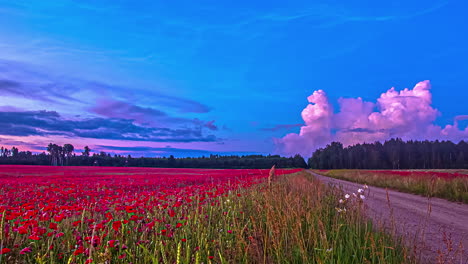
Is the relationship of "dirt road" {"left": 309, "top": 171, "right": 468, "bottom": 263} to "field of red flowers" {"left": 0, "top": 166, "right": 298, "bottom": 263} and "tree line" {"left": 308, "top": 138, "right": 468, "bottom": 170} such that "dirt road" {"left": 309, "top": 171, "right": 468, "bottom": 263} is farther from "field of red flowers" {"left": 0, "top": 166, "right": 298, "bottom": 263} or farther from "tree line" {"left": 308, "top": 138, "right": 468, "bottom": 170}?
"tree line" {"left": 308, "top": 138, "right": 468, "bottom": 170}

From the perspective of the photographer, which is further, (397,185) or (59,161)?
(59,161)

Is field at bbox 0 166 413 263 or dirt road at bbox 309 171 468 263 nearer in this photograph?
field at bbox 0 166 413 263

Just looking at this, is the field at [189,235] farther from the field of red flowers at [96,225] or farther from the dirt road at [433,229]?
the dirt road at [433,229]

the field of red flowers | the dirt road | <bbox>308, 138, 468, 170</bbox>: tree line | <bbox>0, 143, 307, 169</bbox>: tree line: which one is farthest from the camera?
<bbox>308, 138, 468, 170</bbox>: tree line

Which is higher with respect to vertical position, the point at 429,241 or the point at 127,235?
the point at 127,235

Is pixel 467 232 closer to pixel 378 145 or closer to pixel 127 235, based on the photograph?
pixel 127 235

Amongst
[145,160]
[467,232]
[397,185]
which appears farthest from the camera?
[145,160]

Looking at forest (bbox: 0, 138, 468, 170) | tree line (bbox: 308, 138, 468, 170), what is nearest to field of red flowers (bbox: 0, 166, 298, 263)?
forest (bbox: 0, 138, 468, 170)

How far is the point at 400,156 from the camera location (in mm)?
121438

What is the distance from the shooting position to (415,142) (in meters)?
130

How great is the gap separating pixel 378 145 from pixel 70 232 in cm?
15916

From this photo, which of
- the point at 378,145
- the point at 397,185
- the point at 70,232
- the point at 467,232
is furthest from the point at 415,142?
the point at 70,232

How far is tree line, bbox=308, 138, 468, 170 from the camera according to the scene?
111 meters

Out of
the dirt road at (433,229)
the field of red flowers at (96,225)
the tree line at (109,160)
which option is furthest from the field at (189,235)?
the tree line at (109,160)
